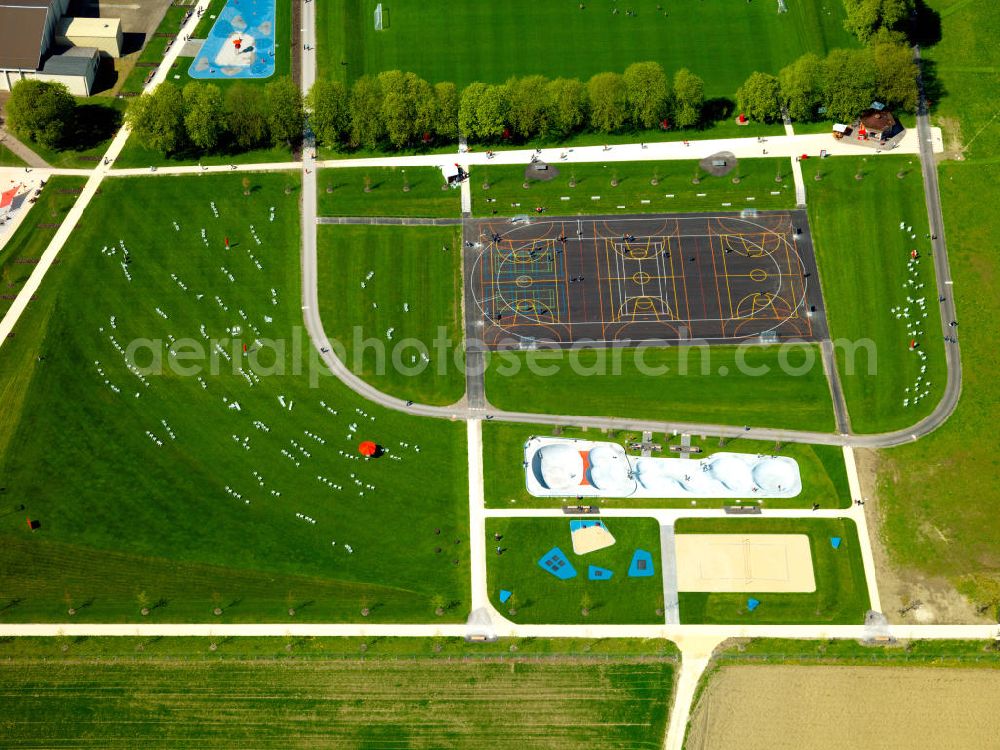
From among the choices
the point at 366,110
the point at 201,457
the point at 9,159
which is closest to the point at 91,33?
the point at 9,159

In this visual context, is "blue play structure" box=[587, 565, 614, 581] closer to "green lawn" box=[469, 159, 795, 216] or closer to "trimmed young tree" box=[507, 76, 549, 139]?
"green lawn" box=[469, 159, 795, 216]

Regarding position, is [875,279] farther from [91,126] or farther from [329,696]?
[91,126]

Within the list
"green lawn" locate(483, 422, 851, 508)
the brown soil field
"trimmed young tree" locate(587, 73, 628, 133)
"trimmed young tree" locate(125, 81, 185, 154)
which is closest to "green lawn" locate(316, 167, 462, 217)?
"trimmed young tree" locate(125, 81, 185, 154)

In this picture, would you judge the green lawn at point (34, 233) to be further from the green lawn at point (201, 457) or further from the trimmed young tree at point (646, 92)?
the trimmed young tree at point (646, 92)

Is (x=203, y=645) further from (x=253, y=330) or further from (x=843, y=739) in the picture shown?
(x=843, y=739)

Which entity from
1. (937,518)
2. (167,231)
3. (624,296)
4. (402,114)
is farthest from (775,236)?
(167,231)

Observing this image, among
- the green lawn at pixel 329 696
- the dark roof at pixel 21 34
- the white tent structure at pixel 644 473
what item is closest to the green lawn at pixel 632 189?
the white tent structure at pixel 644 473
